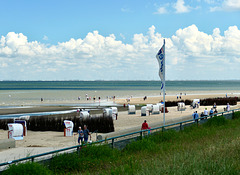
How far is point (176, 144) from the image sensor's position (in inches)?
491

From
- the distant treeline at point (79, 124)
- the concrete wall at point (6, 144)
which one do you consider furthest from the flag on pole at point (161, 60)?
the concrete wall at point (6, 144)

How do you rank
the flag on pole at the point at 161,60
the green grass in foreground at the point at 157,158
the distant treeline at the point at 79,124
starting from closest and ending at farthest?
1. the green grass in foreground at the point at 157,158
2. the flag on pole at the point at 161,60
3. the distant treeline at the point at 79,124

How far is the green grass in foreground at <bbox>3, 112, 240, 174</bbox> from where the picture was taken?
7949 millimetres

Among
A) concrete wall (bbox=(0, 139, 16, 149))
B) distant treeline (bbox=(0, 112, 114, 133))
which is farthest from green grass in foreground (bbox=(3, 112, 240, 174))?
distant treeline (bbox=(0, 112, 114, 133))

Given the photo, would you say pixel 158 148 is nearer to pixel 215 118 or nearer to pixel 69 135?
pixel 215 118

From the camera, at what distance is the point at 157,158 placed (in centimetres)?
983

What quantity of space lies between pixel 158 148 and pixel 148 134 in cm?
178

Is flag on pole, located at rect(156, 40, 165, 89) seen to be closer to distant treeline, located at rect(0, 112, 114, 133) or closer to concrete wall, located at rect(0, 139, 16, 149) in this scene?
distant treeline, located at rect(0, 112, 114, 133)

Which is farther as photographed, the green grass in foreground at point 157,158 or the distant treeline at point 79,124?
the distant treeline at point 79,124

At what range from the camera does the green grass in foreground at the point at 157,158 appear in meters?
7.95

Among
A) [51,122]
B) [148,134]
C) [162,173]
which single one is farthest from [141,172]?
[51,122]

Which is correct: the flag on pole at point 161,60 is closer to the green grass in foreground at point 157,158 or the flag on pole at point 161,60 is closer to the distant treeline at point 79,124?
the green grass in foreground at point 157,158

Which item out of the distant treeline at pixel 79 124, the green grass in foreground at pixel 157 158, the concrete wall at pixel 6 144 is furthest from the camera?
the distant treeline at pixel 79 124

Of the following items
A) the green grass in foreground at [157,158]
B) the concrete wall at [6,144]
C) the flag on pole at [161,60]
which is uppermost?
the flag on pole at [161,60]
